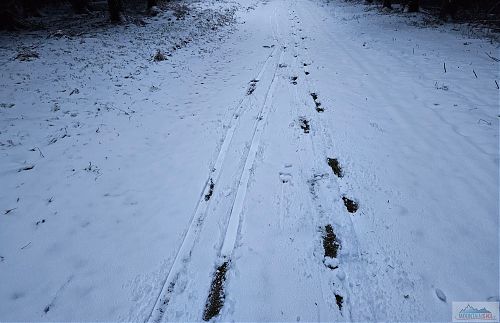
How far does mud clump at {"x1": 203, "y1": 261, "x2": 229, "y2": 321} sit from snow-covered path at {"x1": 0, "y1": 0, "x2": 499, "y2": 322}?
27 millimetres

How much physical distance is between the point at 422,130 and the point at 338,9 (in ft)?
77.2

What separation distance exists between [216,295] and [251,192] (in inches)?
77.3

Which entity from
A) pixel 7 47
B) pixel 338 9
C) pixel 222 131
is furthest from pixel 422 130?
pixel 338 9

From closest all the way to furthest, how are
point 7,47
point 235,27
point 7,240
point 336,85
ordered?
point 7,240, point 336,85, point 7,47, point 235,27

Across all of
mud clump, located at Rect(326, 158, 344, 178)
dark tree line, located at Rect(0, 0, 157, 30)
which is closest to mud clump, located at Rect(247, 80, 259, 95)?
mud clump, located at Rect(326, 158, 344, 178)

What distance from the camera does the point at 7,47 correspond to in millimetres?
11719

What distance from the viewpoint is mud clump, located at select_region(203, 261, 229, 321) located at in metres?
3.37

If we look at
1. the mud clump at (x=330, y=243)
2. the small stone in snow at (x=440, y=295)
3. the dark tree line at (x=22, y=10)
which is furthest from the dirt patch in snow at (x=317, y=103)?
the dark tree line at (x=22, y=10)

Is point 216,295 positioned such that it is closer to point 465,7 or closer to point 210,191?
point 210,191

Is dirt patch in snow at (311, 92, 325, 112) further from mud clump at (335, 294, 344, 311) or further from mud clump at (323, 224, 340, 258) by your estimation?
mud clump at (335, 294, 344, 311)

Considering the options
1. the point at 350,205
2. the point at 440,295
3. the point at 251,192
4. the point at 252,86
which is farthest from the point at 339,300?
the point at 252,86

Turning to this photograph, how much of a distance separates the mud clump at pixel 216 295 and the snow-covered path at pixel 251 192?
3cm

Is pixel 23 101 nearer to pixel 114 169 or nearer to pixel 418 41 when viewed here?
pixel 114 169

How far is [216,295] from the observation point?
354cm
